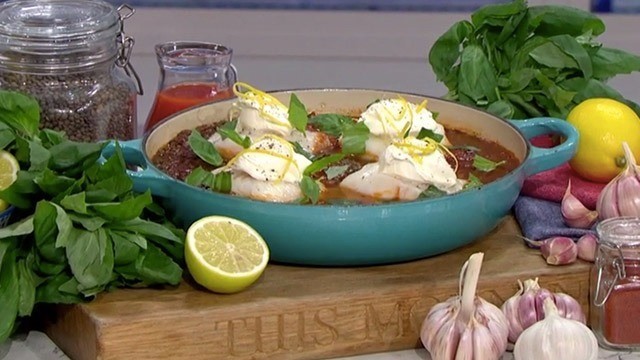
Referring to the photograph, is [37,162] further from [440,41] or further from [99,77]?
[440,41]

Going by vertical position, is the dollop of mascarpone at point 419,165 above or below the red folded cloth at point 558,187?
above

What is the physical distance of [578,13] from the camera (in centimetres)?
182

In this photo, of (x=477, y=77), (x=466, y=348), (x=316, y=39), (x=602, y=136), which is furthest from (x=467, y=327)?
(x=316, y=39)

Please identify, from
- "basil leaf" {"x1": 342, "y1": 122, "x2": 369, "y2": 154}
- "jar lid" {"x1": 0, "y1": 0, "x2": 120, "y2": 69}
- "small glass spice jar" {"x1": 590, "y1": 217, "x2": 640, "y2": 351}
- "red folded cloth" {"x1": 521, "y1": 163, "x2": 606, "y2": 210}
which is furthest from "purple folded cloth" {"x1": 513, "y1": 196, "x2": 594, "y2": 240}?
"jar lid" {"x1": 0, "y1": 0, "x2": 120, "y2": 69}

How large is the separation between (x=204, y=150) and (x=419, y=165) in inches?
11.1

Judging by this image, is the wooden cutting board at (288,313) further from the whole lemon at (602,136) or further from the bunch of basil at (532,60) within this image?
the bunch of basil at (532,60)

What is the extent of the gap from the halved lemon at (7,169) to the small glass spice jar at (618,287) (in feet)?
2.17

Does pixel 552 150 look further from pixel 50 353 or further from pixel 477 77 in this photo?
pixel 50 353

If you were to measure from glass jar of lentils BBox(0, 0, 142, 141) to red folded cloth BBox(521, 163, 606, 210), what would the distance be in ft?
1.83

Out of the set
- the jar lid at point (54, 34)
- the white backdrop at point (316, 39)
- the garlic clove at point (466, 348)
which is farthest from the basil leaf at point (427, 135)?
the white backdrop at point (316, 39)

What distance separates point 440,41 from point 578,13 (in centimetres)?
21

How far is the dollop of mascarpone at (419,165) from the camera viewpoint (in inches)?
56.2

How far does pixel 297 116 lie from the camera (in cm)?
157

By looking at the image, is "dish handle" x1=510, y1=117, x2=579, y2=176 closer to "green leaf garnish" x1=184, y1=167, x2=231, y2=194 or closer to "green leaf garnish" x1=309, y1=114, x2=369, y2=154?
"green leaf garnish" x1=309, y1=114, x2=369, y2=154
